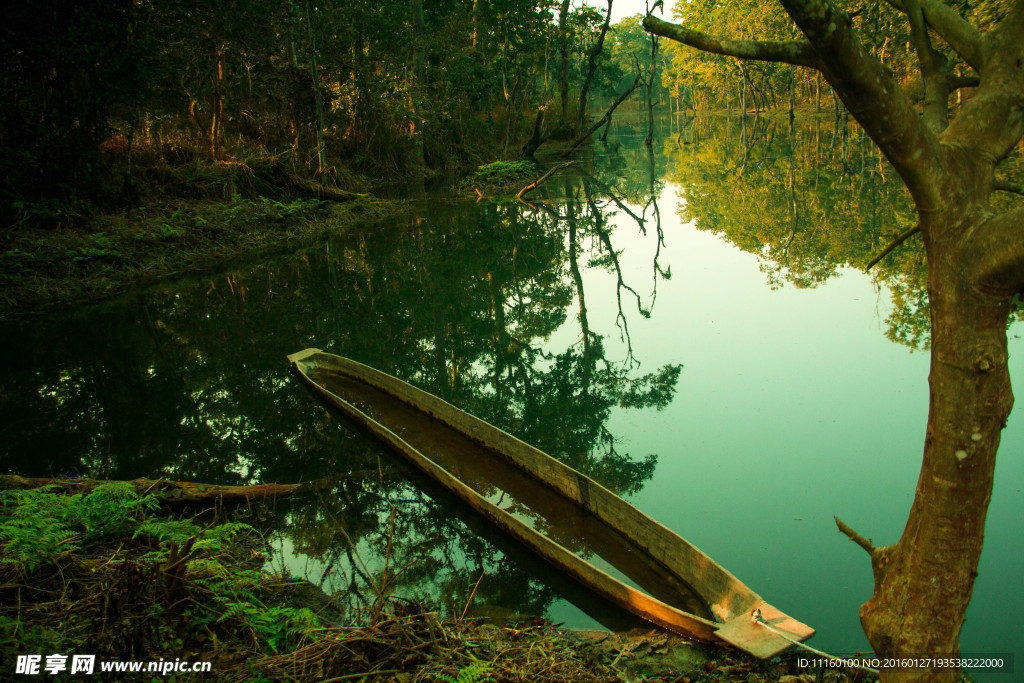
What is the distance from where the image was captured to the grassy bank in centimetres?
277

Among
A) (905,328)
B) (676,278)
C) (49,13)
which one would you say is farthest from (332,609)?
(49,13)

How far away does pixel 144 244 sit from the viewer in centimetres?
1287

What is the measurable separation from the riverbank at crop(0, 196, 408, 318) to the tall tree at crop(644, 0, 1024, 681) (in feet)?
38.5

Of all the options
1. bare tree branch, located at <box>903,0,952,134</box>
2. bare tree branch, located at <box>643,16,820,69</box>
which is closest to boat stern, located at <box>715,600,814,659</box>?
bare tree branch, located at <box>903,0,952,134</box>

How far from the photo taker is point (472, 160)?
2728 cm

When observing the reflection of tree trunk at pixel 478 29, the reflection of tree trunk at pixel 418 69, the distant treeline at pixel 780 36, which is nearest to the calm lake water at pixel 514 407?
the distant treeline at pixel 780 36

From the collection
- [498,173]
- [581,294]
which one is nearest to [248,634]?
[581,294]

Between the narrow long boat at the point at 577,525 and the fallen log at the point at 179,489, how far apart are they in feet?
3.64

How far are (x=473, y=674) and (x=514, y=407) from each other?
180 inches

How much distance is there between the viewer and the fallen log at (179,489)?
15.4ft

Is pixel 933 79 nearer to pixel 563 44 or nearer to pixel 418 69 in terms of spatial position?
pixel 418 69

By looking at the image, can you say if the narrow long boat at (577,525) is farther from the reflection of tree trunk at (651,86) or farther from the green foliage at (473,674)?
the reflection of tree trunk at (651,86)

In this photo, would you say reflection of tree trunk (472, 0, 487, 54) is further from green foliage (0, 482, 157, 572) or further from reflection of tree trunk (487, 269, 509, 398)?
green foliage (0, 482, 157, 572)

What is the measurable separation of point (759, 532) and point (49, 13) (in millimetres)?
13981
